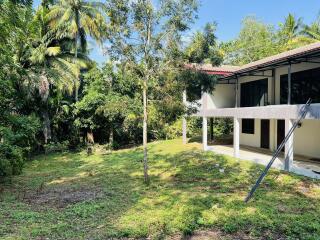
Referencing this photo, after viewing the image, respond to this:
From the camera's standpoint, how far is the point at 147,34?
11.4 metres

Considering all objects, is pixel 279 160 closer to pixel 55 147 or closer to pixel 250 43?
pixel 55 147

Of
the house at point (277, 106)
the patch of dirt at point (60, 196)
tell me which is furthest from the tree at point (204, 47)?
the patch of dirt at point (60, 196)

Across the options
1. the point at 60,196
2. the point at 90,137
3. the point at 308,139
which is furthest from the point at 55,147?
the point at 308,139

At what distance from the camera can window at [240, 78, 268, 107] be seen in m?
17.8

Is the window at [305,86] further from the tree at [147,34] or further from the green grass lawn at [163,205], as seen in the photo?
the tree at [147,34]

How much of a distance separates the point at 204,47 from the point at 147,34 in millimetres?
2193

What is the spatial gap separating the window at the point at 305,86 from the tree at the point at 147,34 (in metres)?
6.58

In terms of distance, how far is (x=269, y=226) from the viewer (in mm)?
6684

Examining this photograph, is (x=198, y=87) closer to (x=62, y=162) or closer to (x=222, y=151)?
(x=222, y=151)

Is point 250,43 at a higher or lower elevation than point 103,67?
higher

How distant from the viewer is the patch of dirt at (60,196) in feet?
29.5

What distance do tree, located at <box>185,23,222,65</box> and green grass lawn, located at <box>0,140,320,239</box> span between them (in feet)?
15.4

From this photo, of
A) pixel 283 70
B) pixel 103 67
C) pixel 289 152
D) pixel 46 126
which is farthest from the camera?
pixel 103 67

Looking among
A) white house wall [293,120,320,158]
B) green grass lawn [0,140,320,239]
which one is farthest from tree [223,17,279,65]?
green grass lawn [0,140,320,239]
